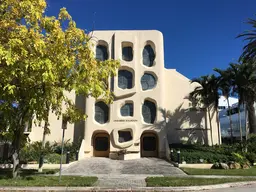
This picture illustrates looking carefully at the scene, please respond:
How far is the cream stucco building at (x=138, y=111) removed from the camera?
2503cm

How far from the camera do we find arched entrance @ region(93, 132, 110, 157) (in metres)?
26.0

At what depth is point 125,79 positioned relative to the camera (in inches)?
1058

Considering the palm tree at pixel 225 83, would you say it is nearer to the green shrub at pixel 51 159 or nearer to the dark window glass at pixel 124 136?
the dark window glass at pixel 124 136

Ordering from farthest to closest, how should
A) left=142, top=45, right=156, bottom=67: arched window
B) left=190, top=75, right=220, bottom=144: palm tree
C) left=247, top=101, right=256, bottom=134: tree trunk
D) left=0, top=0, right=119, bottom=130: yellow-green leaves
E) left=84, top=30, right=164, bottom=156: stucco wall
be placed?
left=142, top=45, right=156, bottom=67: arched window < left=247, top=101, right=256, bottom=134: tree trunk < left=190, top=75, right=220, bottom=144: palm tree < left=84, top=30, right=164, bottom=156: stucco wall < left=0, top=0, right=119, bottom=130: yellow-green leaves

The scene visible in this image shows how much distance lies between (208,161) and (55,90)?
46.8 feet

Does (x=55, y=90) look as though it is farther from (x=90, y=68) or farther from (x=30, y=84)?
(x=90, y=68)

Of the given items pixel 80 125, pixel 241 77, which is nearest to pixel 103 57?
pixel 80 125

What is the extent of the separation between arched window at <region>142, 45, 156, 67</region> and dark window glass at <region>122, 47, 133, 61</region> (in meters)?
1.54

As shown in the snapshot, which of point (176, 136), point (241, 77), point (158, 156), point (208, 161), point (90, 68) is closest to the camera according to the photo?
point (90, 68)

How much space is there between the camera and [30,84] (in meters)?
10.1

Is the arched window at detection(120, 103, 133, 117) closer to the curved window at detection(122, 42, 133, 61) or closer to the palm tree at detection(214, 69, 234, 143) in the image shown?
the curved window at detection(122, 42, 133, 61)

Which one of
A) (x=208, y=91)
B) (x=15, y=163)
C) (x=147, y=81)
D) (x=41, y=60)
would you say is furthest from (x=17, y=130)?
(x=208, y=91)

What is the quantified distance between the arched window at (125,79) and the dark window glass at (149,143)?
6.25m

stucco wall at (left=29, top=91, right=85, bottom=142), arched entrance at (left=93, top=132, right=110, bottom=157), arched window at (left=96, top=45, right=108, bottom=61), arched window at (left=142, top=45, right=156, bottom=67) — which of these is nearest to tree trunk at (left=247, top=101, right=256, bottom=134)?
arched window at (left=142, top=45, right=156, bottom=67)
